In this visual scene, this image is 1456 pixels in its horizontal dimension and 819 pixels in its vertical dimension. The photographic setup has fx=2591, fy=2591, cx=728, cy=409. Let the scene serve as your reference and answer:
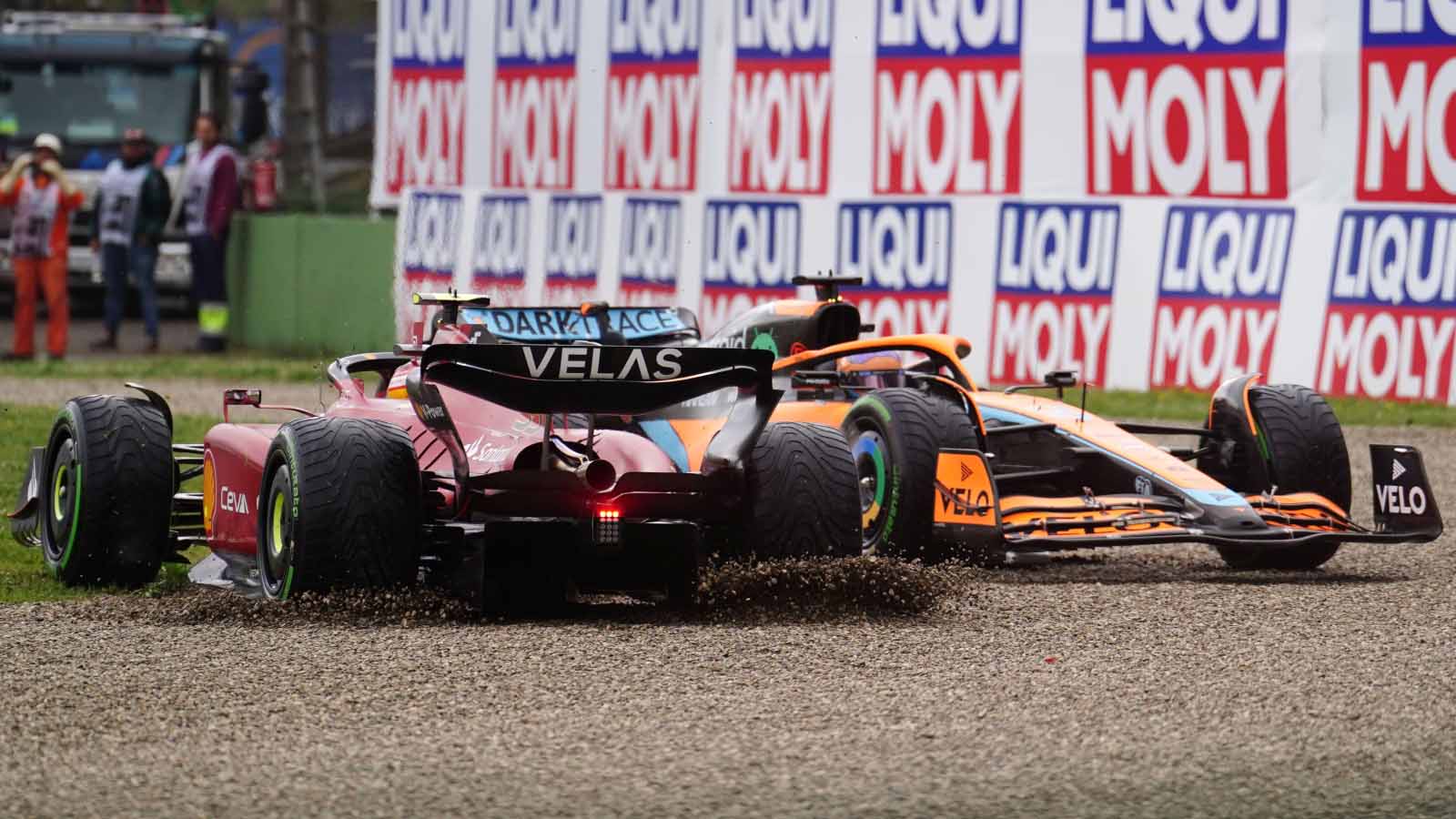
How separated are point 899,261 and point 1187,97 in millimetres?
2669

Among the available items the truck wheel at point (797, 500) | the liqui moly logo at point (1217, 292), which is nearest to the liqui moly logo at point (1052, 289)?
the liqui moly logo at point (1217, 292)

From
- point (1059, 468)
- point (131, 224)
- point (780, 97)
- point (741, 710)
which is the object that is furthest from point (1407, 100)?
point (131, 224)

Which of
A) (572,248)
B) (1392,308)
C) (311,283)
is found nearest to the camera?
(1392,308)

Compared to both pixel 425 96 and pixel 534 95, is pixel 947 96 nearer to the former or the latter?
pixel 534 95

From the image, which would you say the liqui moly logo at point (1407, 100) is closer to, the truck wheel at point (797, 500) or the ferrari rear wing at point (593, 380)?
the truck wheel at point (797, 500)

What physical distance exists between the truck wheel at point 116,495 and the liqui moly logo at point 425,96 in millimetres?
14654

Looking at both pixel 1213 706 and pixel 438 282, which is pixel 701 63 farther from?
pixel 1213 706

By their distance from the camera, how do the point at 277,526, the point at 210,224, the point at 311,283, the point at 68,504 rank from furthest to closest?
the point at 311,283
the point at 210,224
the point at 68,504
the point at 277,526

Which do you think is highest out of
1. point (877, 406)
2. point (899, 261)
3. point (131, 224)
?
point (131, 224)

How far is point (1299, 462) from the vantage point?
10672mm

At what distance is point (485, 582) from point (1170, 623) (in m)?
2.28

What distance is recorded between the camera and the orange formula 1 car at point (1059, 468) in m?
9.86

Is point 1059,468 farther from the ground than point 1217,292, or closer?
closer

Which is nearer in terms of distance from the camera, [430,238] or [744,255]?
[744,255]
